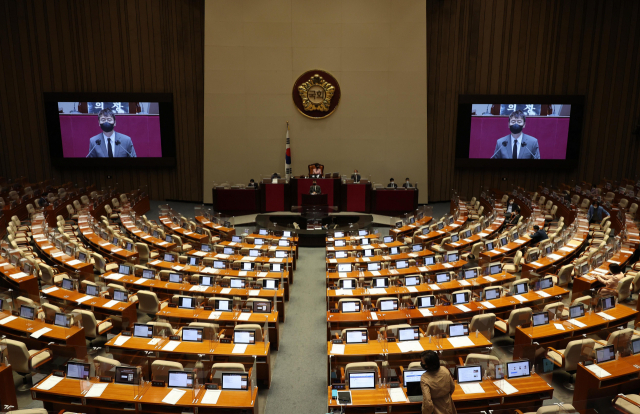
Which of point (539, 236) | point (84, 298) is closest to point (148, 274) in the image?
point (84, 298)

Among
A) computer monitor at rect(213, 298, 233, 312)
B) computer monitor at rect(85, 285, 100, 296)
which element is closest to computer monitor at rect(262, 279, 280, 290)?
→ computer monitor at rect(213, 298, 233, 312)

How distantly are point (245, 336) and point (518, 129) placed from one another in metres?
18.6

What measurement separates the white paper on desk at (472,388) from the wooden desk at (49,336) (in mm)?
5880

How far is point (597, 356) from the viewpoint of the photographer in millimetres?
6520

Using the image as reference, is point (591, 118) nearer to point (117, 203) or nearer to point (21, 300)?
point (117, 203)

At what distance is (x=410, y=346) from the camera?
275 inches

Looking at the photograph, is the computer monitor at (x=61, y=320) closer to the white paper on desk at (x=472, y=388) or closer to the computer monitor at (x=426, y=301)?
the computer monitor at (x=426, y=301)

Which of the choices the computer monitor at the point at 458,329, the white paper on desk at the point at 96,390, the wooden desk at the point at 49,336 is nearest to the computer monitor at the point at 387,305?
the computer monitor at the point at 458,329

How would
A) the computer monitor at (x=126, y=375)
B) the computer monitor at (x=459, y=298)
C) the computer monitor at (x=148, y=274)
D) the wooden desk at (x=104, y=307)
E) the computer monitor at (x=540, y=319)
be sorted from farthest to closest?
the computer monitor at (x=148, y=274)
the wooden desk at (x=104, y=307)
the computer monitor at (x=459, y=298)
the computer monitor at (x=540, y=319)
the computer monitor at (x=126, y=375)

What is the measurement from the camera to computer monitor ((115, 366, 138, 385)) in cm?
610

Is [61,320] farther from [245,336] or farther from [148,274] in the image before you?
[245,336]

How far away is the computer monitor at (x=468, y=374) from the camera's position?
6031 mm

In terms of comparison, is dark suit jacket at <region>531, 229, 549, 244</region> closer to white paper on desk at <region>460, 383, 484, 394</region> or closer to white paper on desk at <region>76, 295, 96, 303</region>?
white paper on desk at <region>460, 383, 484, 394</region>

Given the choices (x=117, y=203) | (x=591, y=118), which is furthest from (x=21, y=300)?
(x=591, y=118)
